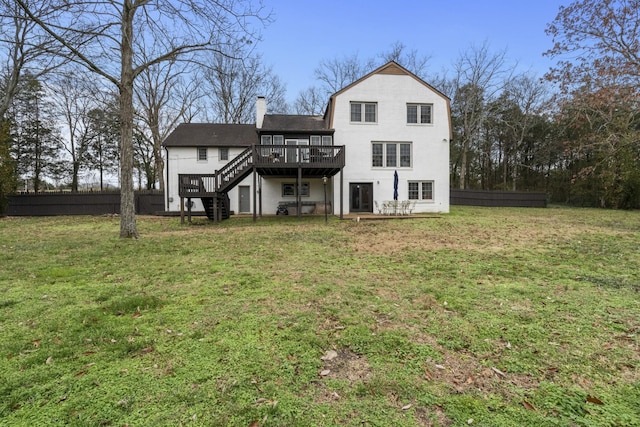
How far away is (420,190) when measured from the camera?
19984mm

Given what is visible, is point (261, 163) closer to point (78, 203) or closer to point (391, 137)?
point (391, 137)

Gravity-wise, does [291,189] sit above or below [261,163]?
below

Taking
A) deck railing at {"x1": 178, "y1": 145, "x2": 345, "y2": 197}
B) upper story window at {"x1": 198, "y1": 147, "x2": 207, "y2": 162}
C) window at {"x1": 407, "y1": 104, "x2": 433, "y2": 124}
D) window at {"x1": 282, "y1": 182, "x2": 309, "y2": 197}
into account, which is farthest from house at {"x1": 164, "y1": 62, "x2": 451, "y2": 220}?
deck railing at {"x1": 178, "y1": 145, "x2": 345, "y2": 197}

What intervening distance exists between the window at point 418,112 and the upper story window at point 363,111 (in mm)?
2162

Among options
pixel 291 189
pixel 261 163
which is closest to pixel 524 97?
pixel 291 189

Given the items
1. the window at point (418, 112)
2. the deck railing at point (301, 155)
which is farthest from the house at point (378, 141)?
the deck railing at point (301, 155)

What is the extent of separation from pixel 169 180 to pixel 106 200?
5.07 meters

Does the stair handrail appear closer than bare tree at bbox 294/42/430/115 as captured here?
Result: Yes

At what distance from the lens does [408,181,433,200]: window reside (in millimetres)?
19953

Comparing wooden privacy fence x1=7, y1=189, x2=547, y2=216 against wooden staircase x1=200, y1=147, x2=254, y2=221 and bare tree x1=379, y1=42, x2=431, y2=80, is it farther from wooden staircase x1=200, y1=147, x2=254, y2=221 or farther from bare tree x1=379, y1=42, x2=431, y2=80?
bare tree x1=379, y1=42, x2=431, y2=80

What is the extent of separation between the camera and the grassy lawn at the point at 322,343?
2328 millimetres

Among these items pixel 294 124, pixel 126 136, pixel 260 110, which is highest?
pixel 260 110

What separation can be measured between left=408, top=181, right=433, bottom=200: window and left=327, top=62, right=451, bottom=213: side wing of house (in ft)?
0.21

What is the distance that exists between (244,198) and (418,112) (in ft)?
41.7
